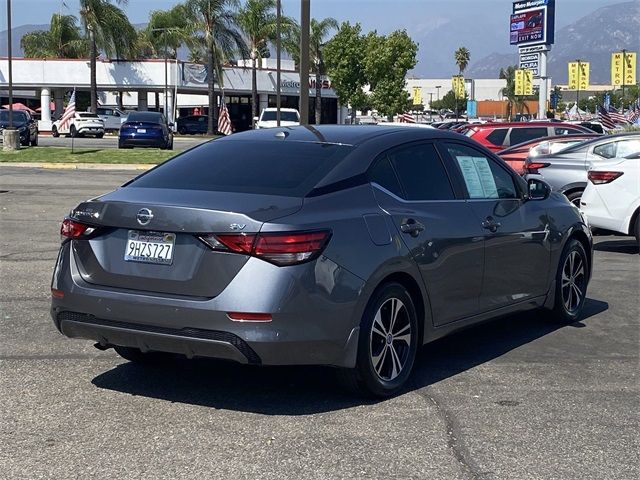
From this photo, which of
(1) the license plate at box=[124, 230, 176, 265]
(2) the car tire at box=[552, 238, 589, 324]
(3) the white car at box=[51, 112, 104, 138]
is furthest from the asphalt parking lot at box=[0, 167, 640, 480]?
(3) the white car at box=[51, 112, 104, 138]

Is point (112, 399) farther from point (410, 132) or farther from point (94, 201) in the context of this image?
point (410, 132)

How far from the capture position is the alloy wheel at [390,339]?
5.75 m

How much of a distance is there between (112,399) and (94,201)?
46.9 inches

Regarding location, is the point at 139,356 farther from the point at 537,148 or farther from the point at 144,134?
the point at 144,134

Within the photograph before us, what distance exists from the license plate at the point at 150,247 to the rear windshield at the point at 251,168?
452 mm

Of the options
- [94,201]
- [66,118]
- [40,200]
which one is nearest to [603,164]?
[94,201]

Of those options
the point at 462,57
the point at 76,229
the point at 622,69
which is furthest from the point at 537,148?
the point at 462,57

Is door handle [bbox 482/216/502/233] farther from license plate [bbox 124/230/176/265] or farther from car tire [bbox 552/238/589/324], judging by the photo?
license plate [bbox 124/230/176/265]

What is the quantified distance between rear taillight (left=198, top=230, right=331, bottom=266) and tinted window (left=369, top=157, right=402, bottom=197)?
38.2 inches

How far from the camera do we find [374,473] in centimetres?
457

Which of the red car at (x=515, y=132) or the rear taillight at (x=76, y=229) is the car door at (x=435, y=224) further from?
the red car at (x=515, y=132)

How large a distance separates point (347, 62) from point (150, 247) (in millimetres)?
66167

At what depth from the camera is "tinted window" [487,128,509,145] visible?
21.6 metres

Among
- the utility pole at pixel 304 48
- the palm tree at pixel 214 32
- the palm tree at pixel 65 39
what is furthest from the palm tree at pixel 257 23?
the utility pole at pixel 304 48
